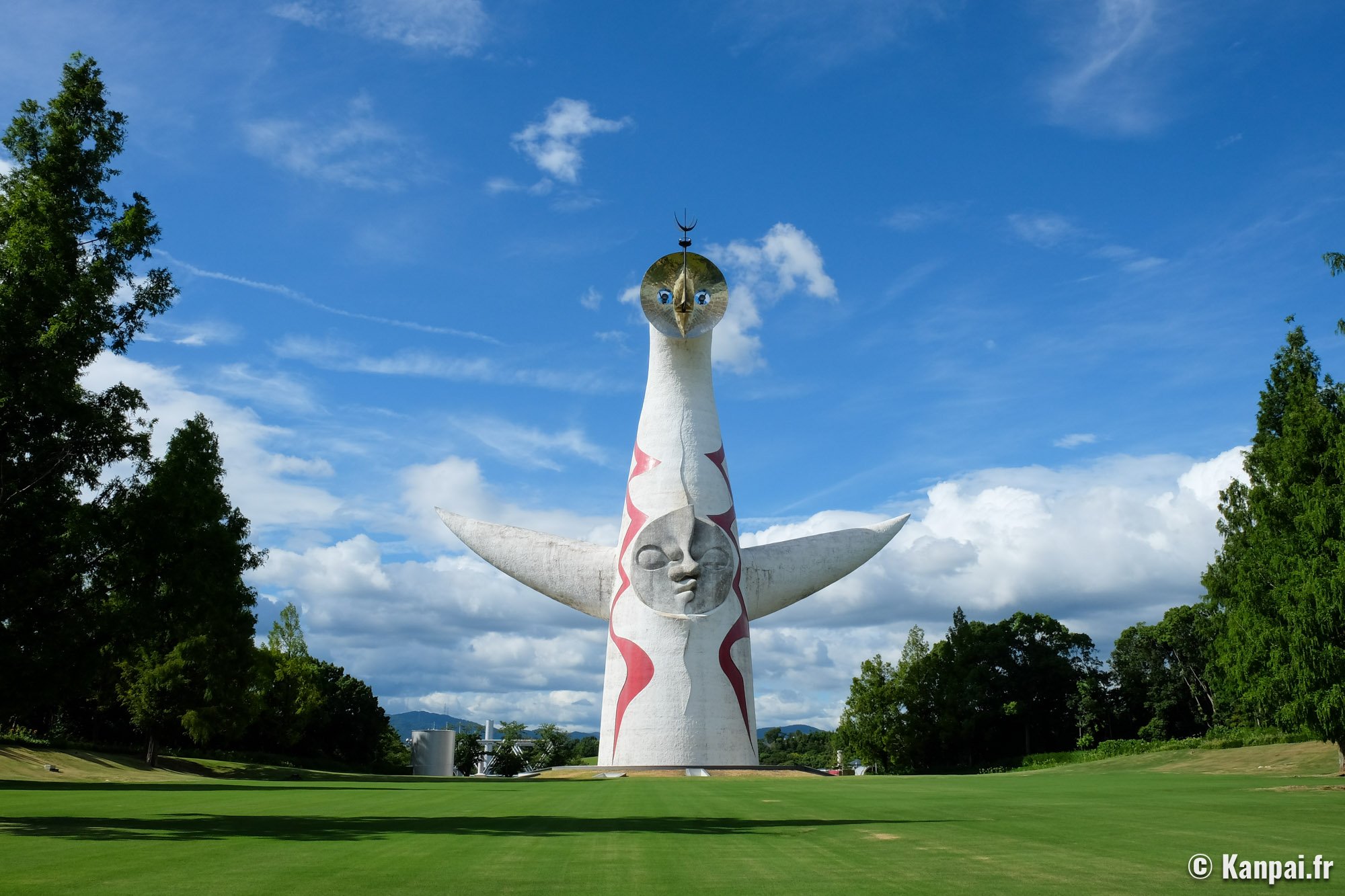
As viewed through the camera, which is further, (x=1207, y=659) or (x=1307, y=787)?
(x=1207, y=659)

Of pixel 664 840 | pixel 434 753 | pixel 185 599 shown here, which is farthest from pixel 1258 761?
pixel 434 753

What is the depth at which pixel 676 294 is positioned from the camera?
1196 inches

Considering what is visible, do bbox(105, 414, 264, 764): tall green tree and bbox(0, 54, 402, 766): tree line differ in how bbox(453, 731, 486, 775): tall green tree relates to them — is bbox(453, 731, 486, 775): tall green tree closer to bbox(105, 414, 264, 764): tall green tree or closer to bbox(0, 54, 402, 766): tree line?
bbox(105, 414, 264, 764): tall green tree

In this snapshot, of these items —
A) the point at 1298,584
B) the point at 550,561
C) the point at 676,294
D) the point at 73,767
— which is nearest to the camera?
the point at 1298,584

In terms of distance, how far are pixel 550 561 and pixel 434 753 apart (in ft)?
62.6

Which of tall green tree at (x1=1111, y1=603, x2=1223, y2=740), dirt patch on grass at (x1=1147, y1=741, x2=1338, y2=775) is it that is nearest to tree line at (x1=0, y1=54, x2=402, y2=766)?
dirt patch on grass at (x1=1147, y1=741, x2=1338, y2=775)

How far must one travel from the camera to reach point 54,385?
488 inches

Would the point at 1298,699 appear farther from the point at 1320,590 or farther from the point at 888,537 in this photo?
the point at 888,537

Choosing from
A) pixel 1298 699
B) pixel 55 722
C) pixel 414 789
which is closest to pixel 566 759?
pixel 55 722

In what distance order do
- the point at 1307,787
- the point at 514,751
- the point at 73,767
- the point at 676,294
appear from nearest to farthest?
the point at 1307,787
the point at 73,767
the point at 676,294
the point at 514,751

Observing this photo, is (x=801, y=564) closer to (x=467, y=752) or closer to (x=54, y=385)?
(x=54, y=385)

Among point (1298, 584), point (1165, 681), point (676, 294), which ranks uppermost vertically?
point (676, 294)

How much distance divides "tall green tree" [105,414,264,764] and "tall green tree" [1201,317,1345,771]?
67.2 ft

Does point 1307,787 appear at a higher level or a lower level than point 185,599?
lower
